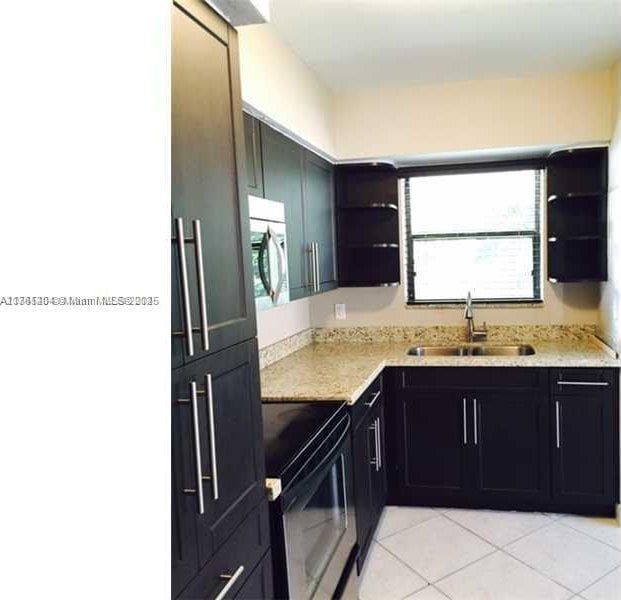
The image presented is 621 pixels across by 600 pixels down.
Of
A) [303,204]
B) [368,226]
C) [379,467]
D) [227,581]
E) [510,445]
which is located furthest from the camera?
[368,226]

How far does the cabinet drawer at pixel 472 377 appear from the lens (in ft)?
10.5

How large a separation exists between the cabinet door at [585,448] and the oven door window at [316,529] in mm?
1577

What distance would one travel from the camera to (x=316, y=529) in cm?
194

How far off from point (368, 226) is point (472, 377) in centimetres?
126

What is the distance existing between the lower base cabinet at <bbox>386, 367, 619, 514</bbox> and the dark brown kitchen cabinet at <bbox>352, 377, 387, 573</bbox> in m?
0.20

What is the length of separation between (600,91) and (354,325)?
2.15 meters

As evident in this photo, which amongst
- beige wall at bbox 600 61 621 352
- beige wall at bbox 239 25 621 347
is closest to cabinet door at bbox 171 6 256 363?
beige wall at bbox 239 25 621 347

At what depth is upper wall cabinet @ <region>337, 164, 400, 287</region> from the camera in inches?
149

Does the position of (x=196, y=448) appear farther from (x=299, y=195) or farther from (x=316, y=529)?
(x=299, y=195)

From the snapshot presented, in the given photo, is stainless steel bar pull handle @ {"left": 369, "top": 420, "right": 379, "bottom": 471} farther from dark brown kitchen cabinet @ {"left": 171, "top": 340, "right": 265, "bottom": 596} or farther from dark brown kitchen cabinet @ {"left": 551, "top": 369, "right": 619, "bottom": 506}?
dark brown kitchen cabinet @ {"left": 171, "top": 340, "right": 265, "bottom": 596}

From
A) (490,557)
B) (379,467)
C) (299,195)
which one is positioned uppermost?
(299,195)

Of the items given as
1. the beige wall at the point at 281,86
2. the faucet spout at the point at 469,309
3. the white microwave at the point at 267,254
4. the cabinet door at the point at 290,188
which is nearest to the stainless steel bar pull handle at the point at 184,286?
the white microwave at the point at 267,254

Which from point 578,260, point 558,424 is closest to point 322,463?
point 558,424
